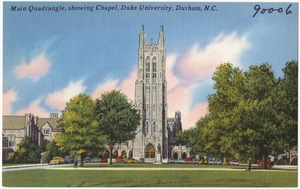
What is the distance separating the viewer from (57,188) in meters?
29.6

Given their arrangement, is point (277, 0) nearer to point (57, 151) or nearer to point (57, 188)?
point (57, 188)

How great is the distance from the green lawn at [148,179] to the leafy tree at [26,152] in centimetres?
311

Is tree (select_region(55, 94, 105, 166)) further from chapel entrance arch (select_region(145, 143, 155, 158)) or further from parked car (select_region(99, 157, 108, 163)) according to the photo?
chapel entrance arch (select_region(145, 143, 155, 158))

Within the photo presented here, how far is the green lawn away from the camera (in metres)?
30.0

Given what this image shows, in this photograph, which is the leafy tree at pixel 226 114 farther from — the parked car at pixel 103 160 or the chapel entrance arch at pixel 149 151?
the chapel entrance arch at pixel 149 151

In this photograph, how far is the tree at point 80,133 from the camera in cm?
4000

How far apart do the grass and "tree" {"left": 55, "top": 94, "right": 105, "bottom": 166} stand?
6.06 m

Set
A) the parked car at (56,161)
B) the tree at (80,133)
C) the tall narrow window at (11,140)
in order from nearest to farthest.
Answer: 1. the tall narrow window at (11,140)
2. the parked car at (56,161)
3. the tree at (80,133)

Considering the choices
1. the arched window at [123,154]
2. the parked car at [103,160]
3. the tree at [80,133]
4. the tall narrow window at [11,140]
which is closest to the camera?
the tall narrow window at [11,140]

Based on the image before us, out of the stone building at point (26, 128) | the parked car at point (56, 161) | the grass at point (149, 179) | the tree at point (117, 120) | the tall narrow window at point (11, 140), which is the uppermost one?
the tree at point (117, 120)

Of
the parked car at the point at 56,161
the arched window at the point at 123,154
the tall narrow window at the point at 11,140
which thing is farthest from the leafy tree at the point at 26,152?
the arched window at the point at 123,154

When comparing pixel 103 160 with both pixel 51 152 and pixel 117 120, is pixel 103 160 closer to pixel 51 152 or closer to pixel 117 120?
pixel 117 120

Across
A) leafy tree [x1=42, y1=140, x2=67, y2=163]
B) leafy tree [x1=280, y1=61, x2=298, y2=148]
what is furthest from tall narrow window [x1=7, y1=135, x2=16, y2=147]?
leafy tree [x1=280, y1=61, x2=298, y2=148]

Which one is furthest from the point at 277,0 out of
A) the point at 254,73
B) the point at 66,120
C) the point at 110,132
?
the point at 110,132
